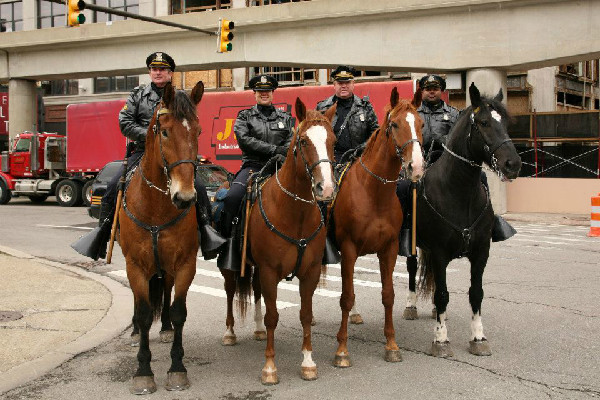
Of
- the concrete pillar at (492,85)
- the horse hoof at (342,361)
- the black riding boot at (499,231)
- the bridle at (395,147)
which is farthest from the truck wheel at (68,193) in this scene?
the horse hoof at (342,361)

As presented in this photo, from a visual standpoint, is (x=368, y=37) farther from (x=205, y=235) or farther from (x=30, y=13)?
(x=30, y=13)

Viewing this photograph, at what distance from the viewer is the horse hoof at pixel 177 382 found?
5.09 metres

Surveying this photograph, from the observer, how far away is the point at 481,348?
5957 millimetres

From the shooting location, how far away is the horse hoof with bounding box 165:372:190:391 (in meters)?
5.09

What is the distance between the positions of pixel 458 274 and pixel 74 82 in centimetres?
3619

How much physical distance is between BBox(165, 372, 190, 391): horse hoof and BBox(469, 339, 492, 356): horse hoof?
2.81m

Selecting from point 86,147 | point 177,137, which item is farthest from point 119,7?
point 177,137

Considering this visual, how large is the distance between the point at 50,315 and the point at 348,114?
170 inches

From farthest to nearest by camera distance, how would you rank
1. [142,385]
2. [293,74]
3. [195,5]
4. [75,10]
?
[195,5], [293,74], [75,10], [142,385]

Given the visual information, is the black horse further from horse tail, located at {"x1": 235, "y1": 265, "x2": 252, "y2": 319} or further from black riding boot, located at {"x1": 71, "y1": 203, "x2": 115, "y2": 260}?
black riding boot, located at {"x1": 71, "y1": 203, "x2": 115, "y2": 260}

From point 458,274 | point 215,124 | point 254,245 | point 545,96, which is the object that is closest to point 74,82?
point 215,124

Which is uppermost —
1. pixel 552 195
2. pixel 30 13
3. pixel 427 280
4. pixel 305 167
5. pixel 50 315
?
pixel 30 13

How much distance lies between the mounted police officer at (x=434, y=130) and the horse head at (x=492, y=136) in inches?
34.0

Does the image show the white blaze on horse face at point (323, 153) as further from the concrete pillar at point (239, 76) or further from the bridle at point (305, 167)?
the concrete pillar at point (239, 76)
